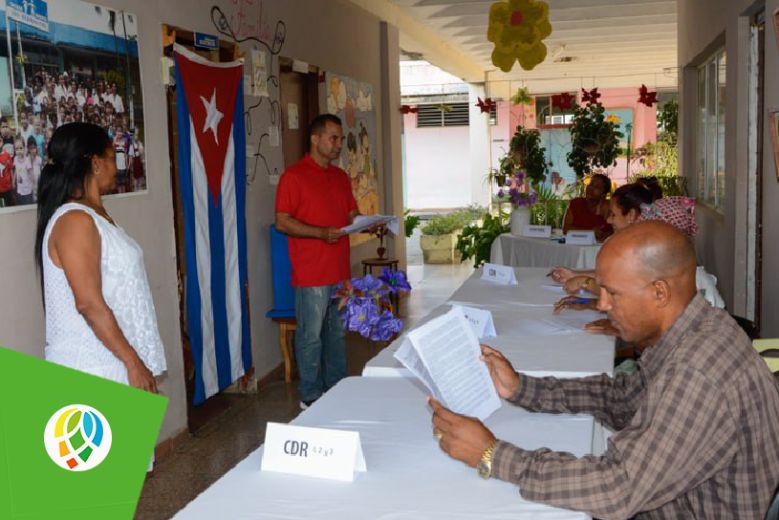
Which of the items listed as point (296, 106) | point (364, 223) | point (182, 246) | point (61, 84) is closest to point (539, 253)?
point (296, 106)

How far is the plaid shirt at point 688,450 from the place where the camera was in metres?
1.49

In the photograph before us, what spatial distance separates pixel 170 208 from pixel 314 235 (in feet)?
2.52

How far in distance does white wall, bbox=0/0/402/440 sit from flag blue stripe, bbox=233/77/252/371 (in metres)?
0.19

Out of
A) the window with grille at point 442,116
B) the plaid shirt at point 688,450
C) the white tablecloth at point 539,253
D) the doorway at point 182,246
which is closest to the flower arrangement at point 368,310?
the plaid shirt at point 688,450

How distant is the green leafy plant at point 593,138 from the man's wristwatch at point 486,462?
599cm

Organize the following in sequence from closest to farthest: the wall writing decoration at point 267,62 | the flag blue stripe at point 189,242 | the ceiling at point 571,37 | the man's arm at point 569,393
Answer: the man's arm at point 569,393
the flag blue stripe at point 189,242
the wall writing decoration at point 267,62
the ceiling at point 571,37

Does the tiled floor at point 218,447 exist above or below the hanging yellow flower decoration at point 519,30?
below

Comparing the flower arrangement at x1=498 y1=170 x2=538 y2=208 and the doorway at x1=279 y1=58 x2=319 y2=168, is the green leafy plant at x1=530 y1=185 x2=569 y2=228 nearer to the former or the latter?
the flower arrangement at x1=498 y1=170 x2=538 y2=208

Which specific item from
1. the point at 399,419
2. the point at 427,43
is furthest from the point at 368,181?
the point at 399,419

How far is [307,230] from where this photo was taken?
4.61 m

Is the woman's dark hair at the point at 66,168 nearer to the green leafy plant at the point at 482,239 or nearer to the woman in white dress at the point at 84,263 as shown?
the woman in white dress at the point at 84,263

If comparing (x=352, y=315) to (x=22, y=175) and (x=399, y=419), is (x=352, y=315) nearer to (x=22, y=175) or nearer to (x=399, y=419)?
(x=399, y=419)

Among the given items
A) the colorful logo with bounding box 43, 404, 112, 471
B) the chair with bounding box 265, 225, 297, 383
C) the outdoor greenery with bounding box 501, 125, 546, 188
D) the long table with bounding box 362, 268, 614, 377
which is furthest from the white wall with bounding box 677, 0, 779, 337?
the colorful logo with bounding box 43, 404, 112, 471

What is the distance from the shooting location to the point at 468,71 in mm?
15000
